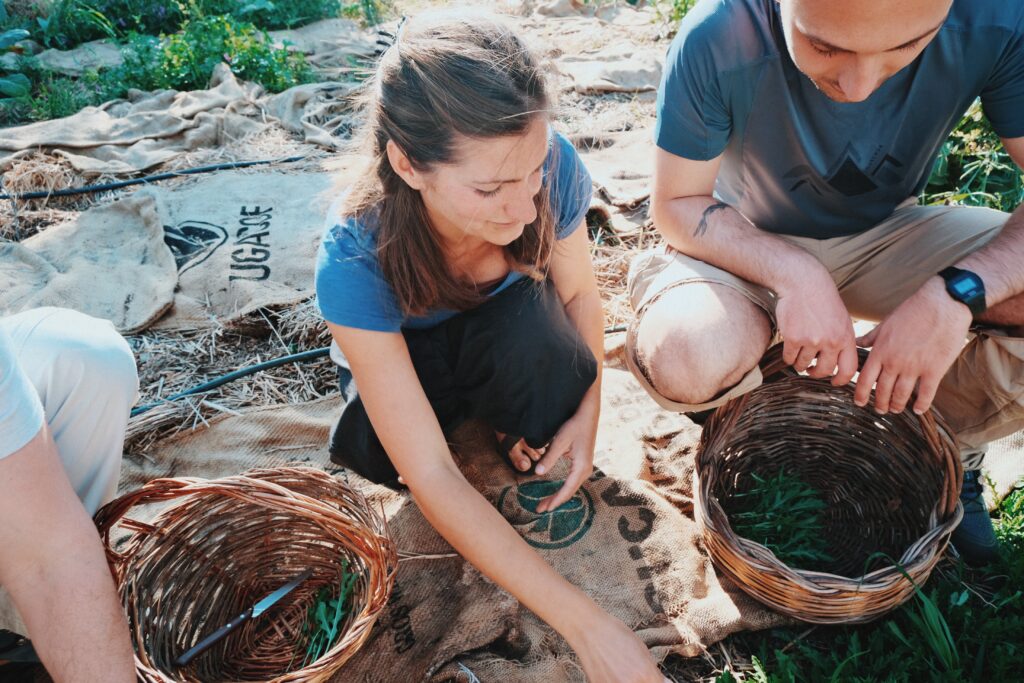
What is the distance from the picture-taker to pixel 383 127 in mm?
1485

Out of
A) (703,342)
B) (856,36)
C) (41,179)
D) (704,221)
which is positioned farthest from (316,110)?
(856,36)

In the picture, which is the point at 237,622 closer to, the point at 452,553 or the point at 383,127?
the point at 452,553

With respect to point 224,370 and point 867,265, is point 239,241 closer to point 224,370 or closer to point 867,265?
point 224,370

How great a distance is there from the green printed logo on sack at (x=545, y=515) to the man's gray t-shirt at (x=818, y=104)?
Answer: 940 millimetres

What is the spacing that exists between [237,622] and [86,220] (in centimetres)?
232

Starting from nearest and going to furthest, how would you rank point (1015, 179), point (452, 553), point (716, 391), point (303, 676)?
point (303, 676) < point (716, 391) < point (452, 553) < point (1015, 179)

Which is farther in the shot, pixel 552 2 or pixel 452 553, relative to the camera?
pixel 552 2

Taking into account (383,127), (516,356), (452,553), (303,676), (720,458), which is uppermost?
(383,127)

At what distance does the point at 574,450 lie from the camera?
1860 mm

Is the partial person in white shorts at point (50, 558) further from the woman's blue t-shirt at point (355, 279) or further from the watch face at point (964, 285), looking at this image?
the watch face at point (964, 285)

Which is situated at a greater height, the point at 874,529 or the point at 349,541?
the point at 349,541

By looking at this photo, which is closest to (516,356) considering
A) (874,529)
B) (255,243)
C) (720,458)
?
(720,458)

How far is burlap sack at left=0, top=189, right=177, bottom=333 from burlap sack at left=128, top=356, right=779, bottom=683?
77 centimetres

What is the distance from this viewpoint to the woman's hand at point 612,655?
4.32 ft
